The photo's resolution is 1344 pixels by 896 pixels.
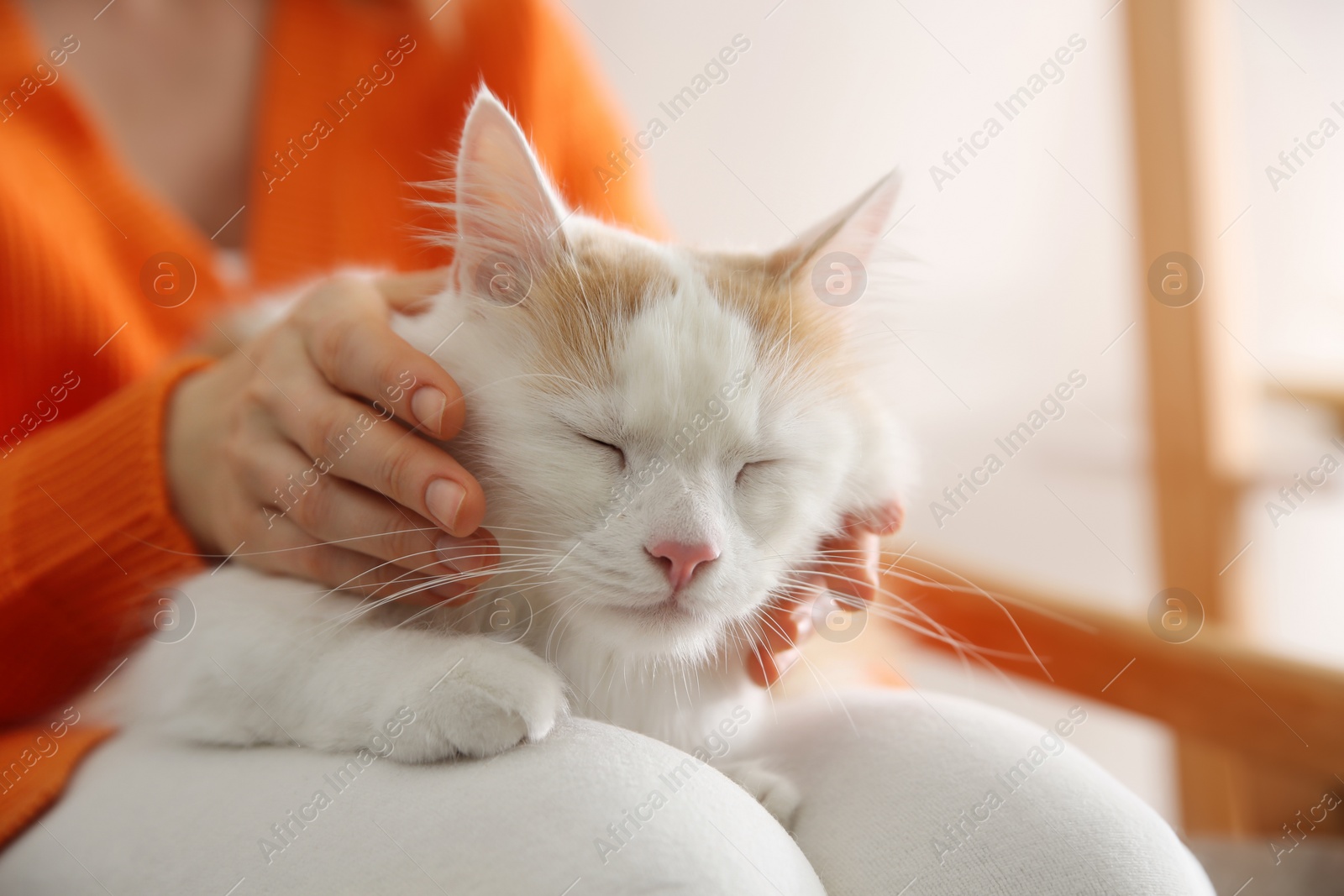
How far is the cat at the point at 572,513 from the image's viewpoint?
0.79m

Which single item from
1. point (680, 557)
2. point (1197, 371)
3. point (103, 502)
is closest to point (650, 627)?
point (680, 557)

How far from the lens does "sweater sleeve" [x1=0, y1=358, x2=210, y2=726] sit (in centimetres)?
99

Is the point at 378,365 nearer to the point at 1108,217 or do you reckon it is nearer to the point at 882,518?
the point at 882,518

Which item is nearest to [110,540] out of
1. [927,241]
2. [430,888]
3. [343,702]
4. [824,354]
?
[343,702]

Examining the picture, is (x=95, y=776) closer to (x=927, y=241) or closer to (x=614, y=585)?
(x=614, y=585)

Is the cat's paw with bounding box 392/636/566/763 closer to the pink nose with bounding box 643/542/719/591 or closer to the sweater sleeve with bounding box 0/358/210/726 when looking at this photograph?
the pink nose with bounding box 643/542/719/591

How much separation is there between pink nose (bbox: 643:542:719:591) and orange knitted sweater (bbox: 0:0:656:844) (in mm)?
606

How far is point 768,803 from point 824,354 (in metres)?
0.51

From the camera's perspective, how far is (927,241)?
1939mm

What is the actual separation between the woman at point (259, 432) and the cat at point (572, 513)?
0.16 feet

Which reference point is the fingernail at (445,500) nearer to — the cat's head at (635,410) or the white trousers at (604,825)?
the cat's head at (635,410)

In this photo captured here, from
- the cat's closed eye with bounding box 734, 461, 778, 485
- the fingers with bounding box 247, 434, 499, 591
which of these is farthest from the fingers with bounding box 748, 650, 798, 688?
the fingers with bounding box 247, 434, 499, 591

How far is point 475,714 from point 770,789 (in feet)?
1.14

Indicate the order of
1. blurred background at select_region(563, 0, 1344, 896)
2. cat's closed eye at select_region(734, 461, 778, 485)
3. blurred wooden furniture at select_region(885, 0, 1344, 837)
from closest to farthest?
cat's closed eye at select_region(734, 461, 778, 485)
blurred wooden furniture at select_region(885, 0, 1344, 837)
blurred background at select_region(563, 0, 1344, 896)
